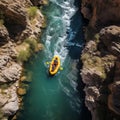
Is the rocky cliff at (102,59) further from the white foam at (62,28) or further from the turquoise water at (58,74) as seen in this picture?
the white foam at (62,28)

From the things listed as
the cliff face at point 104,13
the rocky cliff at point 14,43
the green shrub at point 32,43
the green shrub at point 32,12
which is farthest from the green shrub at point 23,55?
the cliff face at point 104,13

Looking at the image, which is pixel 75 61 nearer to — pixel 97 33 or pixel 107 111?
pixel 97 33

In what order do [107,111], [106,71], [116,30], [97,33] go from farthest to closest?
[97,33]
[116,30]
[106,71]
[107,111]

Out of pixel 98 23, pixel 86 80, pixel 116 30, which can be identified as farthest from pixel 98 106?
pixel 98 23

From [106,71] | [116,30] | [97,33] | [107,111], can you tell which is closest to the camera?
[107,111]

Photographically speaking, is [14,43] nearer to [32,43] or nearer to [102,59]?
[32,43]
